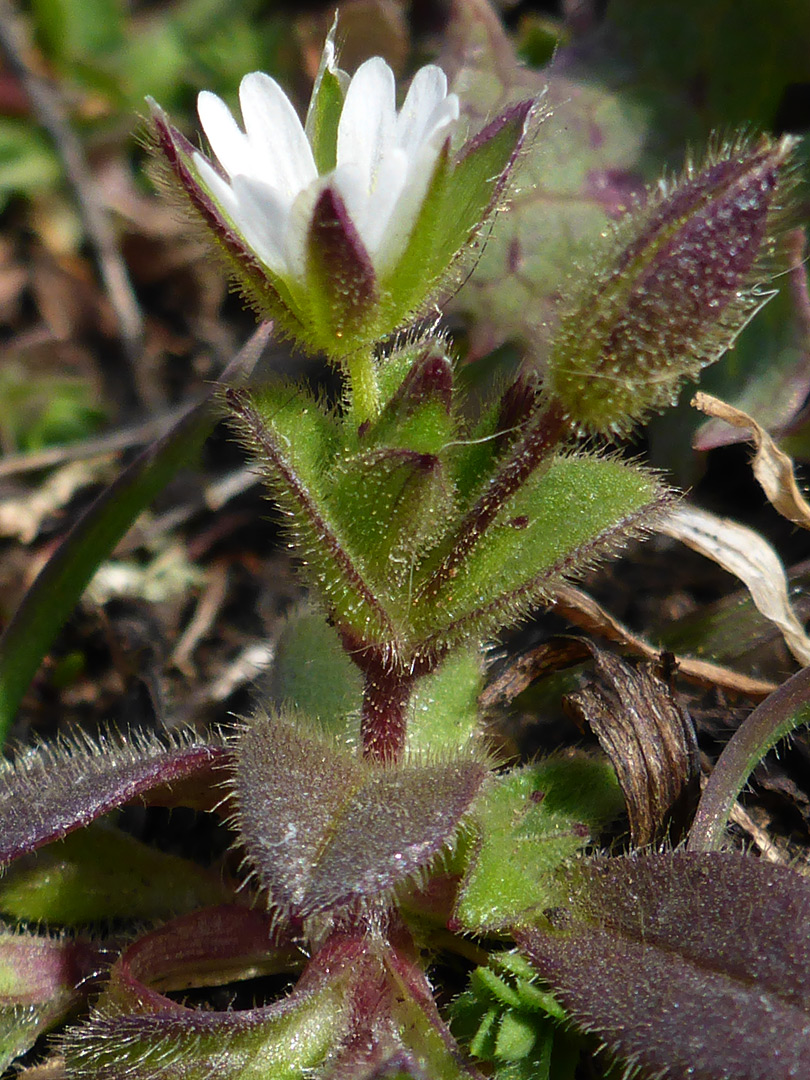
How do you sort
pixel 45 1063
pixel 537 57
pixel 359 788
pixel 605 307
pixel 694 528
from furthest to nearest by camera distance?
pixel 537 57 < pixel 694 528 < pixel 45 1063 < pixel 359 788 < pixel 605 307

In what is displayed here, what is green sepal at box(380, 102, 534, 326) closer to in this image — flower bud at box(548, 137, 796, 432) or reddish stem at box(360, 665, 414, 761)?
flower bud at box(548, 137, 796, 432)

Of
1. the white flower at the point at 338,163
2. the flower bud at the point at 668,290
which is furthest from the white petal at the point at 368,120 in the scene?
the flower bud at the point at 668,290

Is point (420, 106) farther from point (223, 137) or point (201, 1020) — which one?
point (201, 1020)

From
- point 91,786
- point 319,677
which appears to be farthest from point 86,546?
point 91,786

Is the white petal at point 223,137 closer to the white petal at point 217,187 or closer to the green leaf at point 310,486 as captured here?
the white petal at point 217,187

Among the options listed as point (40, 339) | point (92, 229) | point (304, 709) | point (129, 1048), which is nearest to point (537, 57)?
point (92, 229)

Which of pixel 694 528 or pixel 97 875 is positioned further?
pixel 694 528

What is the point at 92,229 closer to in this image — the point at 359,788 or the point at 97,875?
the point at 97,875
